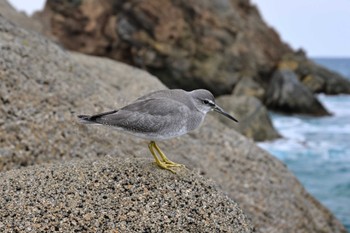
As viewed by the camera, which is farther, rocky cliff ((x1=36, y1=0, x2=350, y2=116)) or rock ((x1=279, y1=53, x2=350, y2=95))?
rock ((x1=279, y1=53, x2=350, y2=95))

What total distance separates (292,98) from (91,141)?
22199 mm

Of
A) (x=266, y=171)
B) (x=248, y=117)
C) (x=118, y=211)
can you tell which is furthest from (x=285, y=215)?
(x=248, y=117)

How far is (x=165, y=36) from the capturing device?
25078 millimetres

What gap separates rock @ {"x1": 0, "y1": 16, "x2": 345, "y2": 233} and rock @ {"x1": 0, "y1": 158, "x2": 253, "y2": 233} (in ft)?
3.06

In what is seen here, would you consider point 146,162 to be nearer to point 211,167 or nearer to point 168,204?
point 168,204

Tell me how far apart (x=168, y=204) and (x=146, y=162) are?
0.58 meters

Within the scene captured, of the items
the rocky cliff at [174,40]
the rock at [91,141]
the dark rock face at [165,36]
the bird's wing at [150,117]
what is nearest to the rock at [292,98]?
the rocky cliff at [174,40]

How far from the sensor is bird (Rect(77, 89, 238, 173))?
3410 millimetres

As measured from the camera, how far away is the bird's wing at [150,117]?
134 inches

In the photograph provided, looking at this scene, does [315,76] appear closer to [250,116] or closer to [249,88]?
[249,88]

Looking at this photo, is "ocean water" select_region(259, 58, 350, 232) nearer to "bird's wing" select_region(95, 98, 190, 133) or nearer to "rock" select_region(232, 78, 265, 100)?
"rock" select_region(232, 78, 265, 100)

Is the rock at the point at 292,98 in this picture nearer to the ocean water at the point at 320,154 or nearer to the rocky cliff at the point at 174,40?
the rocky cliff at the point at 174,40

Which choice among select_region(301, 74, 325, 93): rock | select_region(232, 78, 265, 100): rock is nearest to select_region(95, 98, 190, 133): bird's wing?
select_region(232, 78, 265, 100): rock

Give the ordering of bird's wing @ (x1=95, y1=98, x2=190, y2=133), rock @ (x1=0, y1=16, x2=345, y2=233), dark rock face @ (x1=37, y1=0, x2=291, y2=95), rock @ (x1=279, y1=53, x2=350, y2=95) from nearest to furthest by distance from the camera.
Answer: bird's wing @ (x1=95, y1=98, x2=190, y2=133)
rock @ (x1=0, y1=16, x2=345, y2=233)
dark rock face @ (x1=37, y1=0, x2=291, y2=95)
rock @ (x1=279, y1=53, x2=350, y2=95)
